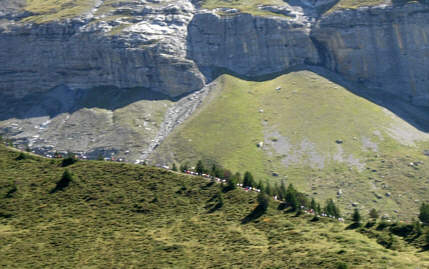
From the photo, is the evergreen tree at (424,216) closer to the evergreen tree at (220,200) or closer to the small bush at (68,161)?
the evergreen tree at (220,200)

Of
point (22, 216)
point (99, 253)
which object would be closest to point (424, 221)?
point (99, 253)

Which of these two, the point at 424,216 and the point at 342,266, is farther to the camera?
the point at 424,216

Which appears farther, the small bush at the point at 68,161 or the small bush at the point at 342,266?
the small bush at the point at 68,161

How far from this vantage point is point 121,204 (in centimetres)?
12900

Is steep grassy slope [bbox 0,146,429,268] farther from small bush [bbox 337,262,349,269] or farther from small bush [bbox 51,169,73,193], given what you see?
small bush [bbox 337,262,349,269]

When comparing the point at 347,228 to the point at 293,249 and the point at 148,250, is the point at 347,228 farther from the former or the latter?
the point at 148,250

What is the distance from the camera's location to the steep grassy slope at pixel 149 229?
334ft

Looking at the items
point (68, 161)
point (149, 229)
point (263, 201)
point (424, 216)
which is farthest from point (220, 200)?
point (424, 216)

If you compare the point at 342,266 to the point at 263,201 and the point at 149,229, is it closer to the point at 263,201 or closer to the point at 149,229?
the point at 263,201

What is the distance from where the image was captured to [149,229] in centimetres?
11844

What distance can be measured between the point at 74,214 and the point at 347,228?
58.7 meters

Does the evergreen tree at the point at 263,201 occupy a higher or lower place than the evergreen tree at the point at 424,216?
higher

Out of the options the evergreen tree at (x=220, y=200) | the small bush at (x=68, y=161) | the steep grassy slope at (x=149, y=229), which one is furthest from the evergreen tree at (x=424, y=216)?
the small bush at (x=68, y=161)

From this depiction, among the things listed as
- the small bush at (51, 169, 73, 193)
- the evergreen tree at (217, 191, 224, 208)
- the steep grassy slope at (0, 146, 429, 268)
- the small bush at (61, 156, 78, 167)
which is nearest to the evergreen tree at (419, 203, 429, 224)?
the steep grassy slope at (0, 146, 429, 268)
